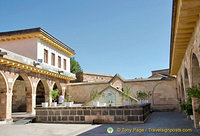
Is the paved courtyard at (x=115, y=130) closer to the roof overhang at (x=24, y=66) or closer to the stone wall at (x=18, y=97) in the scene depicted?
the roof overhang at (x=24, y=66)

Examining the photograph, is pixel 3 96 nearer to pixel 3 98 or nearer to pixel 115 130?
pixel 3 98

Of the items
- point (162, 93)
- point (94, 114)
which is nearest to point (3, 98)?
point (94, 114)

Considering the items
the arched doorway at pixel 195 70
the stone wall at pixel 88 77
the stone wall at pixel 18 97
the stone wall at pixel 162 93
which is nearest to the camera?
the arched doorway at pixel 195 70

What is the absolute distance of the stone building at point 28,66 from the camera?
11375 millimetres

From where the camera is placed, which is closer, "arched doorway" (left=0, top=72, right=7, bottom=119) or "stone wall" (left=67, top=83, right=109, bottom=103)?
"arched doorway" (left=0, top=72, right=7, bottom=119)

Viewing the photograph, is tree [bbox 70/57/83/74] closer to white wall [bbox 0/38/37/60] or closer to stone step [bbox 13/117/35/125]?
white wall [bbox 0/38/37/60]

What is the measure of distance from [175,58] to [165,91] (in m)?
7.45

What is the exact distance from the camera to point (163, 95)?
638 inches

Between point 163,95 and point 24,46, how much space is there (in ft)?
40.3

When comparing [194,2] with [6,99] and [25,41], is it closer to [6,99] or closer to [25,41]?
[6,99]

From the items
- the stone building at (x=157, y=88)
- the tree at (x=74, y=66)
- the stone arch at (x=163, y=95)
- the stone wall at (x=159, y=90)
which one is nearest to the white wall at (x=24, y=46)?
the stone building at (x=157, y=88)

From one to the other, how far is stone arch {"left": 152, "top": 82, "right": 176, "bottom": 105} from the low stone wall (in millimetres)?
6437

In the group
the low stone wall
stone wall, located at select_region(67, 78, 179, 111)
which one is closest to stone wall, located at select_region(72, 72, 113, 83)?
stone wall, located at select_region(67, 78, 179, 111)

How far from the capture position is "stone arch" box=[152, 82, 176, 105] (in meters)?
16.0
